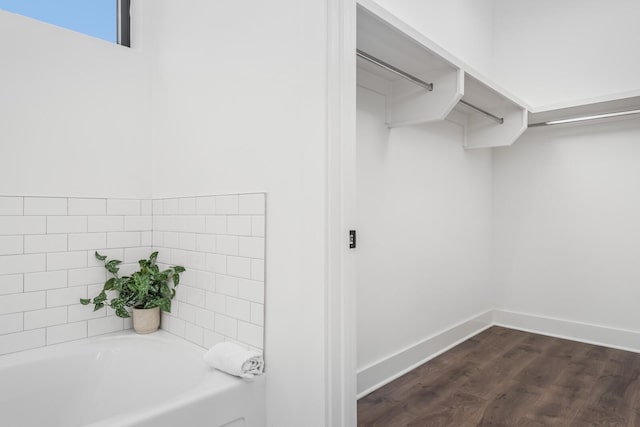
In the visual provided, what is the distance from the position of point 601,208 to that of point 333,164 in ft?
8.18

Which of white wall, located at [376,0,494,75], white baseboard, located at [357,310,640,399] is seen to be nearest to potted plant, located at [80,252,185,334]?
white baseboard, located at [357,310,640,399]

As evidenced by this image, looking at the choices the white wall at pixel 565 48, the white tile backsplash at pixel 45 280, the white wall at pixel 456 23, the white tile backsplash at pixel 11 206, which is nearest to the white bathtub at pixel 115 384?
the white tile backsplash at pixel 45 280

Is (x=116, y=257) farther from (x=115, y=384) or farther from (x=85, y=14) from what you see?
(x=85, y=14)

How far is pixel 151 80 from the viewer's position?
78.9 inches

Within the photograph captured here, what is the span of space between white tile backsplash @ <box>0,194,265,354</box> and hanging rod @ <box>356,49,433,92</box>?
792mm

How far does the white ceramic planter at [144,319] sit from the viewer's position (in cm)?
184

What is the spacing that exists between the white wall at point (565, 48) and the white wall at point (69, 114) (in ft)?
9.20

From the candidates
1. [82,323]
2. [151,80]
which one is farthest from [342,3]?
[82,323]

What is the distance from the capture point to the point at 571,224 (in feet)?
9.75

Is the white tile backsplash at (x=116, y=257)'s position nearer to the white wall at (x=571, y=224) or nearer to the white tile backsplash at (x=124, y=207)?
the white tile backsplash at (x=124, y=207)

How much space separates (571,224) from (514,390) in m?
1.46

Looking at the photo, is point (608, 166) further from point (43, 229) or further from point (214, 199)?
point (43, 229)

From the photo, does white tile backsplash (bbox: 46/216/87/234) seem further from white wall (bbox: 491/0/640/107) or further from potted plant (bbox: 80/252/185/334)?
white wall (bbox: 491/0/640/107)

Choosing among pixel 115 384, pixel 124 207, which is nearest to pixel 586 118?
pixel 124 207
